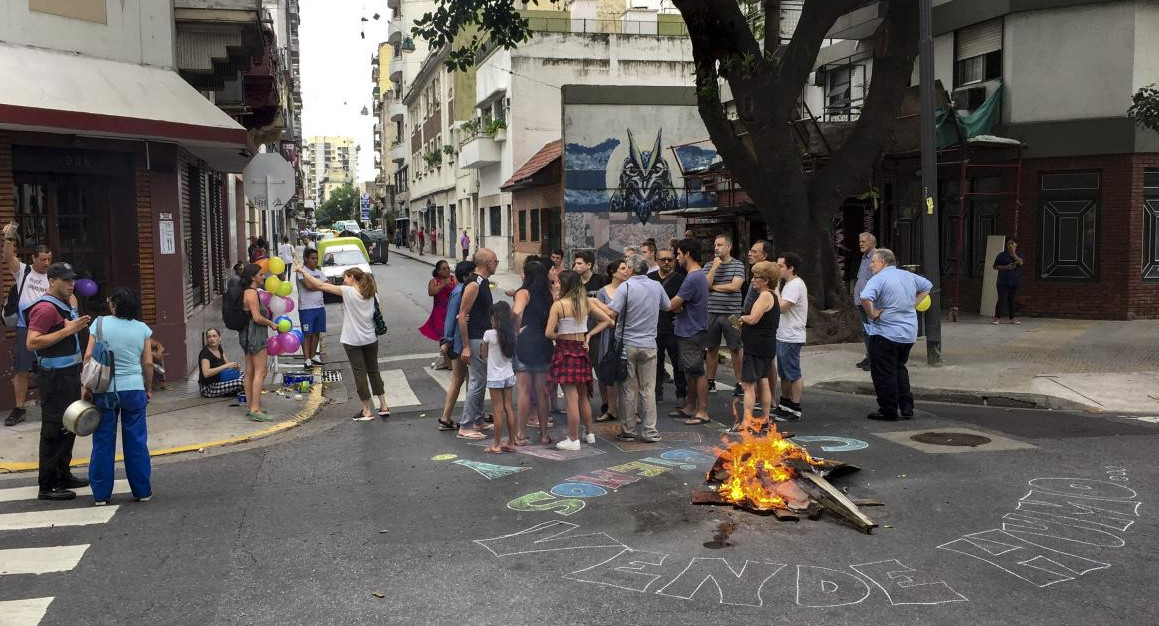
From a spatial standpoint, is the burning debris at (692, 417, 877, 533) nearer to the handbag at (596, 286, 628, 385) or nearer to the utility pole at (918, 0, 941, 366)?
the handbag at (596, 286, 628, 385)

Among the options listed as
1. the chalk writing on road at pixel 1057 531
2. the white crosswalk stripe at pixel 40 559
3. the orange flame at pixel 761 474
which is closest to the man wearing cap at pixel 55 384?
the white crosswalk stripe at pixel 40 559

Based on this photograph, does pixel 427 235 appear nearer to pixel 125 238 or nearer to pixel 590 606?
pixel 125 238

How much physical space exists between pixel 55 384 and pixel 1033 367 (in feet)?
37.7

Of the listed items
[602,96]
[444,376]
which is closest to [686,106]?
[602,96]

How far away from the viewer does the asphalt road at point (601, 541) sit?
193 inches

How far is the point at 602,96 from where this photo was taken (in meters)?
26.8

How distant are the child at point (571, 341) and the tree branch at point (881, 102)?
8023 millimetres

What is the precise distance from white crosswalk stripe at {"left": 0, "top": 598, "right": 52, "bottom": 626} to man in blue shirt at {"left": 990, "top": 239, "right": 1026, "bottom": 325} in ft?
52.8

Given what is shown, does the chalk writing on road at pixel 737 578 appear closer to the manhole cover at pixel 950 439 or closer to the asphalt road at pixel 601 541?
the asphalt road at pixel 601 541

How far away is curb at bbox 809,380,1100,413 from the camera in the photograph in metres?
10.5

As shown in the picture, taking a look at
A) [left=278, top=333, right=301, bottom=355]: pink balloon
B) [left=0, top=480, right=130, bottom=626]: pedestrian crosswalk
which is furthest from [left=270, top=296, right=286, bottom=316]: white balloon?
[left=0, top=480, right=130, bottom=626]: pedestrian crosswalk

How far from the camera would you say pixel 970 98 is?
18.9 metres

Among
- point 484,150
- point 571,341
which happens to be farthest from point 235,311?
point 484,150

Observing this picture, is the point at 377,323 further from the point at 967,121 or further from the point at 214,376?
the point at 967,121
